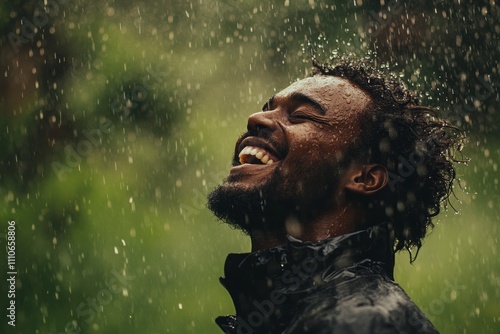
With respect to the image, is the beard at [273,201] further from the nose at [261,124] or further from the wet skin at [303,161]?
the nose at [261,124]

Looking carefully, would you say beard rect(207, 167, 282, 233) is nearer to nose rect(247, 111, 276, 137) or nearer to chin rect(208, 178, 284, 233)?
chin rect(208, 178, 284, 233)

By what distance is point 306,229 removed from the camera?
324 centimetres

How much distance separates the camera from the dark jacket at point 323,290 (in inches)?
93.0

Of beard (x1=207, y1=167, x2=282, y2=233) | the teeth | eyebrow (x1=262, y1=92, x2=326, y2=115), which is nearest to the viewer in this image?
beard (x1=207, y1=167, x2=282, y2=233)

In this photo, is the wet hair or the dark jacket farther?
the wet hair

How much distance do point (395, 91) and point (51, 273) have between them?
7.10 m

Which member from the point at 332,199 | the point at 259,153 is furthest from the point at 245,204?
the point at 332,199

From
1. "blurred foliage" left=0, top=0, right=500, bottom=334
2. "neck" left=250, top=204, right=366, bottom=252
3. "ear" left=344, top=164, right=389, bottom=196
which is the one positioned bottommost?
"blurred foliage" left=0, top=0, right=500, bottom=334

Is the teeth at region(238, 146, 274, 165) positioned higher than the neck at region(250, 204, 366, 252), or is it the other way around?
the teeth at region(238, 146, 274, 165)

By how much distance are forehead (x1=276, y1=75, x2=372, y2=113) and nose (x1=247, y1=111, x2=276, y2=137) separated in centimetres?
18

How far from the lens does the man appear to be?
262 cm

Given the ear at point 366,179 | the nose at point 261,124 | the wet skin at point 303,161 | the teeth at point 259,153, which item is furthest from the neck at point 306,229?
the nose at point 261,124

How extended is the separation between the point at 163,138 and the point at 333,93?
22.6ft

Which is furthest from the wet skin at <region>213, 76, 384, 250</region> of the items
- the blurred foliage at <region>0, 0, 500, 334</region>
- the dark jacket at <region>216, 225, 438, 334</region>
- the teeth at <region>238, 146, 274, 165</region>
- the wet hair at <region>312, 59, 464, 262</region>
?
the blurred foliage at <region>0, 0, 500, 334</region>
